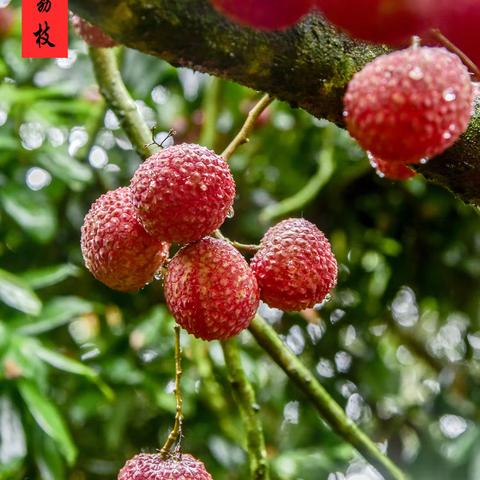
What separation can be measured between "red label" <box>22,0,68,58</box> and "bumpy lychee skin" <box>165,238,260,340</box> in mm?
228

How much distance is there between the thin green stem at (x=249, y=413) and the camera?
82 centimetres

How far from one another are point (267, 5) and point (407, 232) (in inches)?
55.5

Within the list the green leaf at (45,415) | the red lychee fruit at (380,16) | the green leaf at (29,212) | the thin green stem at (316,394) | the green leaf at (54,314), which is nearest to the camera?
the red lychee fruit at (380,16)

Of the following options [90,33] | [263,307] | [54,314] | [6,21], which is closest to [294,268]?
[90,33]

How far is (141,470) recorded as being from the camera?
600mm

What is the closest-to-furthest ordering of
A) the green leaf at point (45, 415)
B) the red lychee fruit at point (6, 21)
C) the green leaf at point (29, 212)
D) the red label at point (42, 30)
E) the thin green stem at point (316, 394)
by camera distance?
the red label at point (42, 30) < the thin green stem at point (316, 394) < the green leaf at point (45, 415) < the green leaf at point (29, 212) < the red lychee fruit at point (6, 21)

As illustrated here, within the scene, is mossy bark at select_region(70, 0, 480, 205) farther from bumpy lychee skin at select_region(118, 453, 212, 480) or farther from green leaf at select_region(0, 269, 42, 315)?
green leaf at select_region(0, 269, 42, 315)

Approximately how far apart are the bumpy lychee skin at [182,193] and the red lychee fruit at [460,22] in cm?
21

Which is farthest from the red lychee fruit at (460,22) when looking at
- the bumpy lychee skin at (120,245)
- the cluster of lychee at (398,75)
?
the bumpy lychee skin at (120,245)

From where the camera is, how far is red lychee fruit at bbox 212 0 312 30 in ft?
1.17

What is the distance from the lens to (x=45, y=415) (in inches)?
46.2

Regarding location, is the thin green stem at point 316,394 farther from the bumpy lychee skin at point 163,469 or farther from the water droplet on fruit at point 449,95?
the water droplet on fruit at point 449,95

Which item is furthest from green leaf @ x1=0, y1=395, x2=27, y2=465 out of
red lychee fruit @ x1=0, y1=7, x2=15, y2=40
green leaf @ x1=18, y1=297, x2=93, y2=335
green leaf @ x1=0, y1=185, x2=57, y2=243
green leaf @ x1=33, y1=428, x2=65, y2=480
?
red lychee fruit @ x1=0, y1=7, x2=15, y2=40

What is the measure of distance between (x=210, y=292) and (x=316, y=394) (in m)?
0.30
